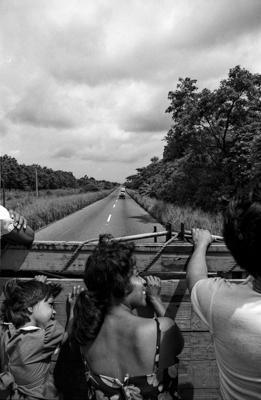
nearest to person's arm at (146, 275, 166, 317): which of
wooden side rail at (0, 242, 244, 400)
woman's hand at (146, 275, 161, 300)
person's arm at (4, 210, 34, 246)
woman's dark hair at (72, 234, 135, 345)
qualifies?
woman's hand at (146, 275, 161, 300)

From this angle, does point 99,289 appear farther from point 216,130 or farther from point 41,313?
point 216,130

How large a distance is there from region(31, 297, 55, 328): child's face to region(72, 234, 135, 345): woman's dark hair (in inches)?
14.0

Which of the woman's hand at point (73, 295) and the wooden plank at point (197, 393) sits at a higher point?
the woman's hand at point (73, 295)

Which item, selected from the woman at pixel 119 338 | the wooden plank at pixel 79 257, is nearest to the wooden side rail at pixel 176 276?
the wooden plank at pixel 79 257

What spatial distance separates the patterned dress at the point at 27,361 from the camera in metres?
1.84

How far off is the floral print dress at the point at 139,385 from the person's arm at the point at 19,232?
0.94 m

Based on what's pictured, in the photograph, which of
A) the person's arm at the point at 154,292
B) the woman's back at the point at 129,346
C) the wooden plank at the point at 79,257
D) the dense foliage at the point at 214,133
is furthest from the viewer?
the dense foliage at the point at 214,133

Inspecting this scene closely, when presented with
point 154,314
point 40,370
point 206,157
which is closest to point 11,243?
point 40,370

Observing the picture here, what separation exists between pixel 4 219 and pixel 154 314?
41.1 inches

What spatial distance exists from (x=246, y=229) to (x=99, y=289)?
32.0 inches

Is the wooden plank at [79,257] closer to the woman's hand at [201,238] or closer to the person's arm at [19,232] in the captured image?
the person's arm at [19,232]

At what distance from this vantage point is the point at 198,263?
1438 millimetres

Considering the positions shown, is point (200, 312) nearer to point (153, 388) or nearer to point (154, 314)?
point (153, 388)

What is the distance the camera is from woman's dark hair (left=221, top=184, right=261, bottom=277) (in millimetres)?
1111
